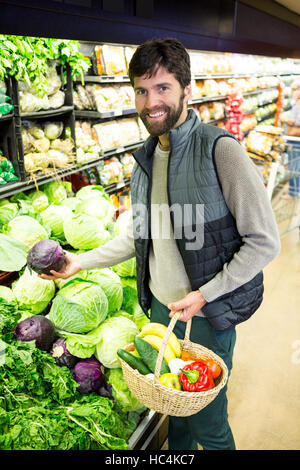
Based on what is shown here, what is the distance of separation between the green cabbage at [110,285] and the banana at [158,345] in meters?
0.54

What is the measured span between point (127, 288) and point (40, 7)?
1981mm

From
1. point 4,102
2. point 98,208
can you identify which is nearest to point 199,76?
point 98,208

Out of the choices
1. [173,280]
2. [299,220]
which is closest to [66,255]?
[173,280]

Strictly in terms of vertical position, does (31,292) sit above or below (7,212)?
below

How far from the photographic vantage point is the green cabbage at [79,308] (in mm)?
1930

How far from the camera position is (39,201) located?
282 centimetres

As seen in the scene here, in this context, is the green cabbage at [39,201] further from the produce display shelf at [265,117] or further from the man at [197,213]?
the produce display shelf at [265,117]

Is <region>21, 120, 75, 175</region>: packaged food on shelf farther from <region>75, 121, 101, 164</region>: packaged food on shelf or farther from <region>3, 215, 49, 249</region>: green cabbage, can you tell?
<region>3, 215, 49, 249</region>: green cabbage

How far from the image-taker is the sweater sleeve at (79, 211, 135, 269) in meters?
1.85

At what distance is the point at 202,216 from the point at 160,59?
602 mm

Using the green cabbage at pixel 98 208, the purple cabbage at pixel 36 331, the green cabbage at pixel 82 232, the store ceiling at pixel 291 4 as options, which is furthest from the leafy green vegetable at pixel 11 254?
the store ceiling at pixel 291 4

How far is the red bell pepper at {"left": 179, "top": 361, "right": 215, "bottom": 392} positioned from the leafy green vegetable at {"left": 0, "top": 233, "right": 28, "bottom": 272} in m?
1.23

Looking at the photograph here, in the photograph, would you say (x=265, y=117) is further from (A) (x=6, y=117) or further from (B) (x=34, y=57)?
(A) (x=6, y=117)

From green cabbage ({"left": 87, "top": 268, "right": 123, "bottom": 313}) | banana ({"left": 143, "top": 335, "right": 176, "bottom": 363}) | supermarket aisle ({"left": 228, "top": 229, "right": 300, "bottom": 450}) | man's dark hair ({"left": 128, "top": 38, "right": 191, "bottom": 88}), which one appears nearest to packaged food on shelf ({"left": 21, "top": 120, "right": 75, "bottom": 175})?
green cabbage ({"left": 87, "top": 268, "right": 123, "bottom": 313})
